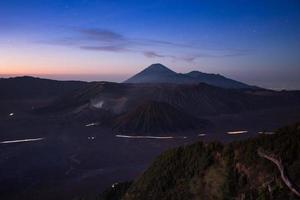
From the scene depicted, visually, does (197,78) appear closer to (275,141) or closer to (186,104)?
(186,104)

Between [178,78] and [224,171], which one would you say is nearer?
[224,171]

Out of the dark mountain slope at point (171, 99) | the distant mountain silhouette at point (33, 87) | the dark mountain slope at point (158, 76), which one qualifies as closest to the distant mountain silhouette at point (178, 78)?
the dark mountain slope at point (158, 76)

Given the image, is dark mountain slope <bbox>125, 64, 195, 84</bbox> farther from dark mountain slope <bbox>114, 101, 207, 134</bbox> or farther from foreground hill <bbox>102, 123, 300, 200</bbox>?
foreground hill <bbox>102, 123, 300, 200</bbox>

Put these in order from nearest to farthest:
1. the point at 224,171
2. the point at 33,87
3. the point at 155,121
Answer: the point at 224,171
the point at 155,121
the point at 33,87

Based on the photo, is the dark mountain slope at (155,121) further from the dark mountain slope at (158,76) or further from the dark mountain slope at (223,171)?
the dark mountain slope at (158,76)

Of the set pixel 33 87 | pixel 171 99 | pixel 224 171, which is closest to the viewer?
pixel 224 171

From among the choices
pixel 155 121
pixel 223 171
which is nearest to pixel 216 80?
pixel 155 121

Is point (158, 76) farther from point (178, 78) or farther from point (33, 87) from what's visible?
point (33, 87)
